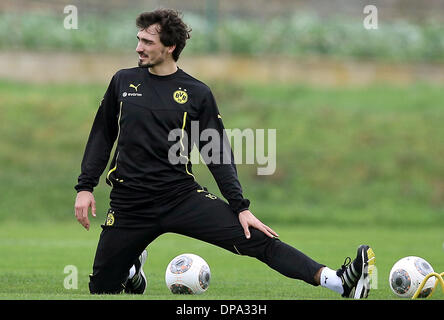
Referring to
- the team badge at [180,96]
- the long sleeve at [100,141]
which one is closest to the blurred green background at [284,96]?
the long sleeve at [100,141]

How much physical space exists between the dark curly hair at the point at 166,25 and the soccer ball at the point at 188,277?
2.35 meters

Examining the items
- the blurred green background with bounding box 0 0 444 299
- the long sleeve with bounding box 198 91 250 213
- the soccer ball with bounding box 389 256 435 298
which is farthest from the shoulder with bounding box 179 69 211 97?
the blurred green background with bounding box 0 0 444 299

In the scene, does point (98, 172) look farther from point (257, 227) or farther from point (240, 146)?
point (240, 146)

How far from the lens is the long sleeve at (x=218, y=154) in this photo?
8.88m

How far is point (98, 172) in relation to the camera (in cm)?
923

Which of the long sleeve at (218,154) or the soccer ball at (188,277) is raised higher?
the long sleeve at (218,154)

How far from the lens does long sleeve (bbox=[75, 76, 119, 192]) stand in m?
9.12

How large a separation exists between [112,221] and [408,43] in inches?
894

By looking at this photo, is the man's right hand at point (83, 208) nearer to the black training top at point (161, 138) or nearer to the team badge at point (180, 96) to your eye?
the black training top at point (161, 138)

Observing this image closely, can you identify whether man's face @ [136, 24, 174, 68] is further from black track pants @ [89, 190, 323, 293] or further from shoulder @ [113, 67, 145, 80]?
black track pants @ [89, 190, 323, 293]

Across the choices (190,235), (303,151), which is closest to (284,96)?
(303,151)

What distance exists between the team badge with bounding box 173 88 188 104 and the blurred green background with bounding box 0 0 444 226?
14.2 metres
